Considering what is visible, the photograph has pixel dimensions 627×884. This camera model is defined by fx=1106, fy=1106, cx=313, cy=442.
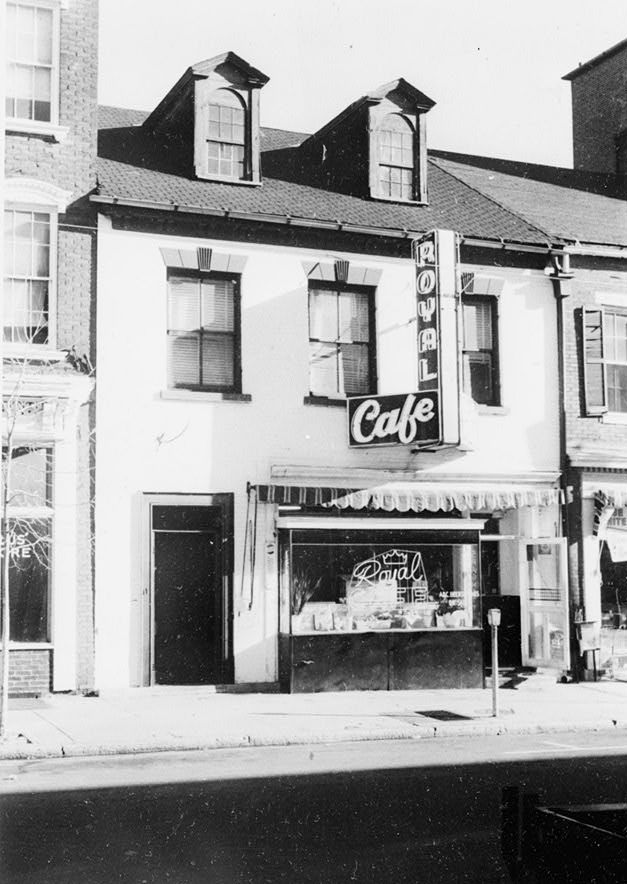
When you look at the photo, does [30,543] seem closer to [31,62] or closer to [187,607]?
[187,607]

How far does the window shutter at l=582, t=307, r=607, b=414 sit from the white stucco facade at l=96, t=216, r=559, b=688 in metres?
1.56

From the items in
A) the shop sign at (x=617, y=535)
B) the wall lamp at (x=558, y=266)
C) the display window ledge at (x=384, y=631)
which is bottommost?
the display window ledge at (x=384, y=631)

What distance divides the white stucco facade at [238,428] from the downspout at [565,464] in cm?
59

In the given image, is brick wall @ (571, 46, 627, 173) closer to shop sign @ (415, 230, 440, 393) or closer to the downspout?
the downspout

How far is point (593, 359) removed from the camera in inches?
746

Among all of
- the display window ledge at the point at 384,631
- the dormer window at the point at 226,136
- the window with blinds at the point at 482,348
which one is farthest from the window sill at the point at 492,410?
the dormer window at the point at 226,136

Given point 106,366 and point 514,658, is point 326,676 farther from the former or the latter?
point 106,366

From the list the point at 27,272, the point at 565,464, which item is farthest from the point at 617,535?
the point at 27,272

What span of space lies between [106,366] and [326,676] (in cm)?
566

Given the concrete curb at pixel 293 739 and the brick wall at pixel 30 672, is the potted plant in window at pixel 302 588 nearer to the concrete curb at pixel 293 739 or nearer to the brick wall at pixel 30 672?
the brick wall at pixel 30 672

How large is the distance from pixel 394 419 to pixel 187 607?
4.23 meters

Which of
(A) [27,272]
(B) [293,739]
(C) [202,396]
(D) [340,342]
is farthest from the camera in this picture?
(D) [340,342]

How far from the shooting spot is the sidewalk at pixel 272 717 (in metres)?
12.1

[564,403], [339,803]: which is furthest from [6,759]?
[564,403]
